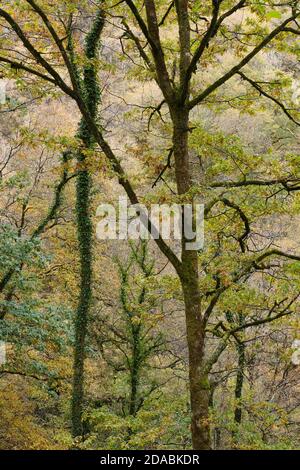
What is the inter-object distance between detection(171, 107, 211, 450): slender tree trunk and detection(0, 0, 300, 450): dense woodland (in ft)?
0.05

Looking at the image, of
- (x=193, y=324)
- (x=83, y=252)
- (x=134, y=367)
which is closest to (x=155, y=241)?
(x=193, y=324)

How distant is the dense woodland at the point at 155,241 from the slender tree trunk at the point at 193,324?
1 centimetres

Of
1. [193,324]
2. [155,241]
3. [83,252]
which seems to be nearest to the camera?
[193,324]

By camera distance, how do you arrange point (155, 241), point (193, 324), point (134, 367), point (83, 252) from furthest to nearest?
1. point (134, 367)
2. point (83, 252)
3. point (155, 241)
4. point (193, 324)

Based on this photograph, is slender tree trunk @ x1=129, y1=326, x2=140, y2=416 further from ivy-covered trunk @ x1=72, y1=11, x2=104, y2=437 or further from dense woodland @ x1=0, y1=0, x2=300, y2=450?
ivy-covered trunk @ x1=72, y1=11, x2=104, y2=437

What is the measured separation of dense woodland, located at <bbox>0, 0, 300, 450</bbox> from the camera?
5.84 metres

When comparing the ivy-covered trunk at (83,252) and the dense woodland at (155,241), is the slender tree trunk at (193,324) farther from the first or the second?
the ivy-covered trunk at (83,252)

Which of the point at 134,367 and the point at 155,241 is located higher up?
the point at 155,241

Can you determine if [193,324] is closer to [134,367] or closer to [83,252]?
[83,252]

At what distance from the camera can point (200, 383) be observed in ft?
17.9

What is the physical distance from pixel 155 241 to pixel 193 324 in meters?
0.98

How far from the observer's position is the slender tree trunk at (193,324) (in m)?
5.42

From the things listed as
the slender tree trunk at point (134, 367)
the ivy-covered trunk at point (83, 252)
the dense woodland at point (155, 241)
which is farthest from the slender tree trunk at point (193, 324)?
the slender tree trunk at point (134, 367)

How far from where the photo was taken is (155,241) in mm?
5887
